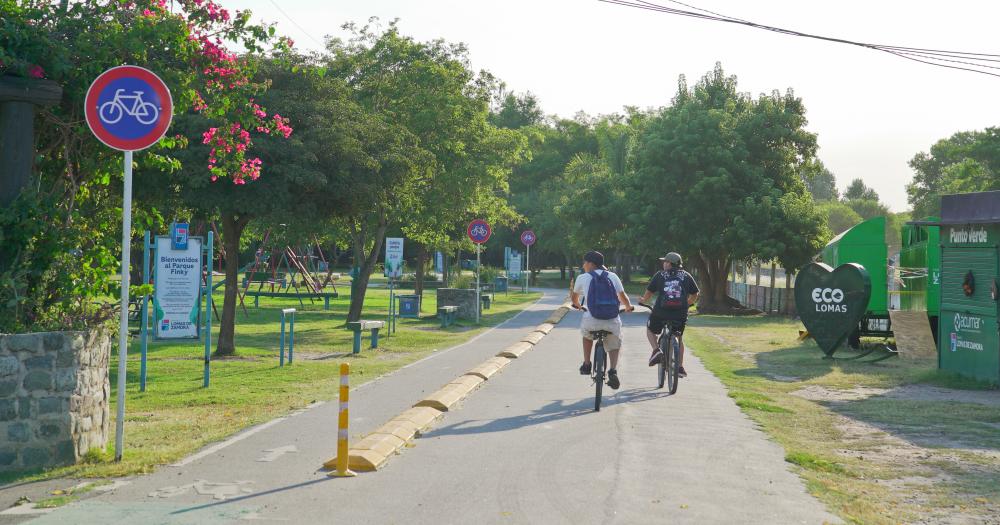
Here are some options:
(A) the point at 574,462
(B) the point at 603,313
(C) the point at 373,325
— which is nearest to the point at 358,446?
(A) the point at 574,462

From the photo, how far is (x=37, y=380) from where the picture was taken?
7.81m

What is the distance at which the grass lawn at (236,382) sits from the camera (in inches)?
349

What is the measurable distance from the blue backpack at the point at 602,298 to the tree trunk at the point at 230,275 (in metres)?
8.91

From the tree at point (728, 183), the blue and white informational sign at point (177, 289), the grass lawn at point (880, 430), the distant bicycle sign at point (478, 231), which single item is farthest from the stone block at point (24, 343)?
the tree at point (728, 183)

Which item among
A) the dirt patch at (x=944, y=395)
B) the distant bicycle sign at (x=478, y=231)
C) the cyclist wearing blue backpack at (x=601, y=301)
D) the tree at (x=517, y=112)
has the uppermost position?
the tree at (x=517, y=112)

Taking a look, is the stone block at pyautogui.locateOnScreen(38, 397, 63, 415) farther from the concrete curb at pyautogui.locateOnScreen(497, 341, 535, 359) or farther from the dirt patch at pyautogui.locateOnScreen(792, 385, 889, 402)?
the concrete curb at pyautogui.locateOnScreen(497, 341, 535, 359)

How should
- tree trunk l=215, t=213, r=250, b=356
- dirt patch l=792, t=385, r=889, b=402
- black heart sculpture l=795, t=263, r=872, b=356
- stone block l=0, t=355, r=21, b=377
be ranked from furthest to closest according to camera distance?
black heart sculpture l=795, t=263, r=872, b=356
tree trunk l=215, t=213, r=250, b=356
dirt patch l=792, t=385, r=889, b=402
stone block l=0, t=355, r=21, b=377

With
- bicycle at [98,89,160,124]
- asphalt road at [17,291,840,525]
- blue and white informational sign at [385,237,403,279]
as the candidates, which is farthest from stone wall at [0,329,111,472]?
blue and white informational sign at [385,237,403,279]

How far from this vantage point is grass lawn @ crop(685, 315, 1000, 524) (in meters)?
Answer: 7.36

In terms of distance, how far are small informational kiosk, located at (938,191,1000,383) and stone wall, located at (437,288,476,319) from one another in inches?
700

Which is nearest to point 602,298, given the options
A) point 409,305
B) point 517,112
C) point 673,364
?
point 673,364

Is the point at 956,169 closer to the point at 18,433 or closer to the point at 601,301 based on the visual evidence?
the point at 601,301

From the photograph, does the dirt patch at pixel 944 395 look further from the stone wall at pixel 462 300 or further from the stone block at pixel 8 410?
the stone wall at pixel 462 300

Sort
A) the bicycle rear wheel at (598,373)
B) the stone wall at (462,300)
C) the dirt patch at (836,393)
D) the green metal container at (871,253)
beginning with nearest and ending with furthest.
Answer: the bicycle rear wheel at (598,373) → the dirt patch at (836,393) → the green metal container at (871,253) → the stone wall at (462,300)
